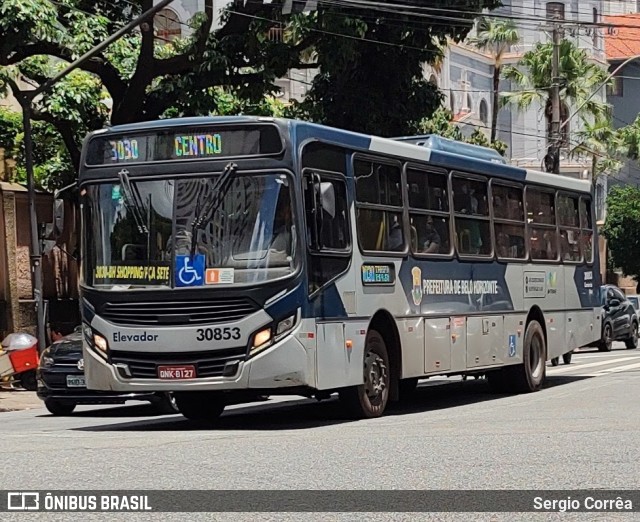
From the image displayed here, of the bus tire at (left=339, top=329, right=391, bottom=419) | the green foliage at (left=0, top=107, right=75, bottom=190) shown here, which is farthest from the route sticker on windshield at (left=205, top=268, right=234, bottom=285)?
the green foliage at (left=0, top=107, right=75, bottom=190)

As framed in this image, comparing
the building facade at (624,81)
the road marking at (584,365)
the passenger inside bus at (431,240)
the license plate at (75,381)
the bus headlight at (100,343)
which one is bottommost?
the road marking at (584,365)

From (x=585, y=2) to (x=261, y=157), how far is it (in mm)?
62764

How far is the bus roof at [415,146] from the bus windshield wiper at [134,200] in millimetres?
593

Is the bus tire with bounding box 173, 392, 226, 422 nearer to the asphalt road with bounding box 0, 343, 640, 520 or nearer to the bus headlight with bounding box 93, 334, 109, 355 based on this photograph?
the asphalt road with bounding box 0, 343, 640, 520

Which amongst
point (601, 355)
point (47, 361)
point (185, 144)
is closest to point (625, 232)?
point (601, 355)

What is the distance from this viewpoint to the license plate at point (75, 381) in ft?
63.1

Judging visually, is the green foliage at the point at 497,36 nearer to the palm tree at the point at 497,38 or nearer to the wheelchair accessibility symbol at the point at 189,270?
the palm tree at the point at 497,38

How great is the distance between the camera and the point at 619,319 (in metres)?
40.1

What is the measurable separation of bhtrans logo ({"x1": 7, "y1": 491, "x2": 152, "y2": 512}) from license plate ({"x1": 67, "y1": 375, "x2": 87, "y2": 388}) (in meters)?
10.00

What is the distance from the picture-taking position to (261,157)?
14555mm

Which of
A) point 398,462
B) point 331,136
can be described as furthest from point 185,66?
point 398,462

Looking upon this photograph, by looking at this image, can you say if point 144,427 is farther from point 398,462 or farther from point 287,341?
point 398,462

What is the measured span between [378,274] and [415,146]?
7.10 feet

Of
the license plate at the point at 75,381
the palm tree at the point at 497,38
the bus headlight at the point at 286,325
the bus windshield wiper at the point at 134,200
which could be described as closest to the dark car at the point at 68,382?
the license plate at the point at 75,381
